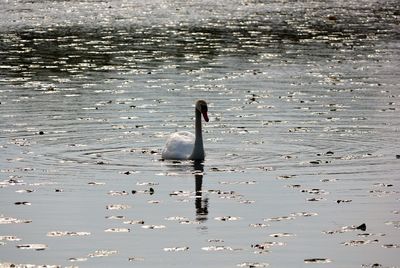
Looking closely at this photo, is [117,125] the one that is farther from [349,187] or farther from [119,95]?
[349,187]

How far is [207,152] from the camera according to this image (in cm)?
3177

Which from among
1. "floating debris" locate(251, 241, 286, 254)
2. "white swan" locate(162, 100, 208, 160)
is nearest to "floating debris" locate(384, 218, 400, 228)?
"floating debris" locate(251, 241, 286, 254)

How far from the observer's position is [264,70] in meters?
52.4

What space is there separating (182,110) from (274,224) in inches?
685

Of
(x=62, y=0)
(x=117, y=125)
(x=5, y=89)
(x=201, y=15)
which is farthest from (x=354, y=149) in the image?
(x=62, y=0)

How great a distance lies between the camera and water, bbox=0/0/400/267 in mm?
21266

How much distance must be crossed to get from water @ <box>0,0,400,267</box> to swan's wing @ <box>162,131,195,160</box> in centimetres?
54

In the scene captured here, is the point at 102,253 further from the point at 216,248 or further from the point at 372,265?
the point at 372,265

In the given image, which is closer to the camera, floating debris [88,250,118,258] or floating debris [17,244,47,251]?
floating debris [88,250,118,258]

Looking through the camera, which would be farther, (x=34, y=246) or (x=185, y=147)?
Answer: (x=185, y=147)

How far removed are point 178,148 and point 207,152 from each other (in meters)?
1.22

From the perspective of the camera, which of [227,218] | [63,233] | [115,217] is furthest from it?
[115,217]

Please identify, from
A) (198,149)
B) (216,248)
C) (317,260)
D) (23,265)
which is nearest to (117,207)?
(216,248)

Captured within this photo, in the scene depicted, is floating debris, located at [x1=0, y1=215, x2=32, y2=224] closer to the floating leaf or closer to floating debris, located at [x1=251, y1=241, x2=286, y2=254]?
the floating leaf
